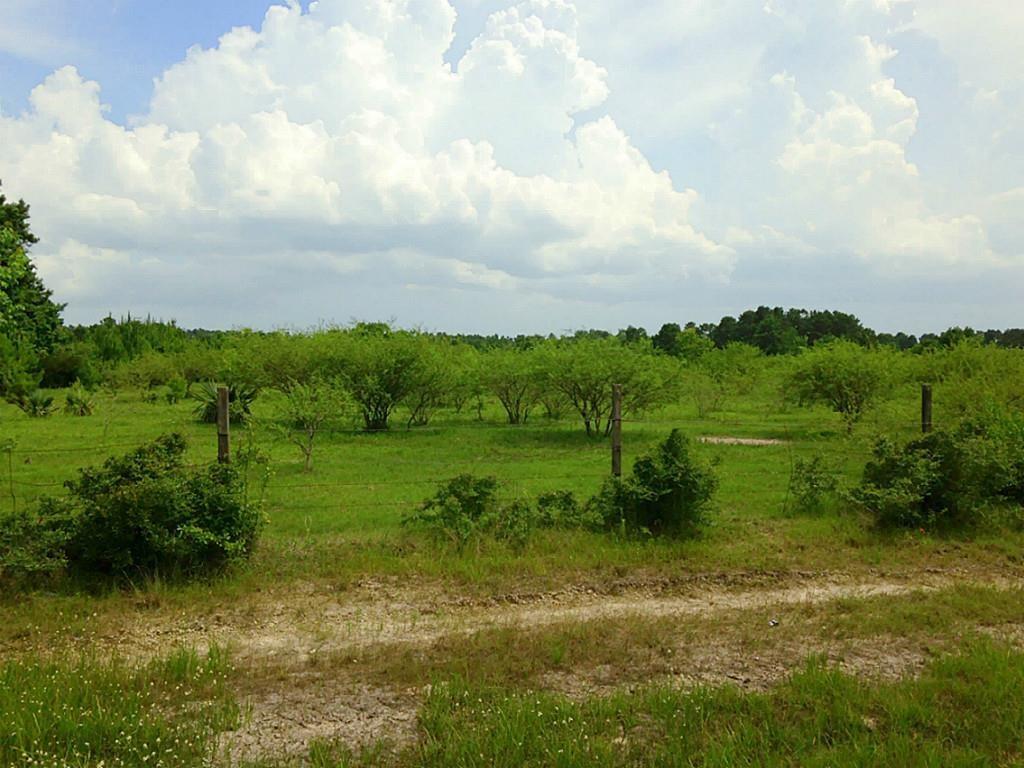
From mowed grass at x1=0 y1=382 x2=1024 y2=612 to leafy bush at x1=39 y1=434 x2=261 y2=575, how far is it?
16.3 inches

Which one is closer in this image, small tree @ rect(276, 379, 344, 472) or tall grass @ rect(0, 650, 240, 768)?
tall grass @ rect(0, 650, 240, 768)

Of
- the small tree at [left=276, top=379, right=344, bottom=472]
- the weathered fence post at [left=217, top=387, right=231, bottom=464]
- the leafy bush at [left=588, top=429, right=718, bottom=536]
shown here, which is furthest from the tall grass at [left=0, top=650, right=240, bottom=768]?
the small tree at [left=276, top=379, right=344, bottom=472]

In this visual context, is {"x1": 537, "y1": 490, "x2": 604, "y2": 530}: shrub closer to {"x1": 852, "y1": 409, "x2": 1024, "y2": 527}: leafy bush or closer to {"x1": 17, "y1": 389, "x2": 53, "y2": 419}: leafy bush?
{"x1": 852, "y1": 409, "x2": 1024, "y2": 527}: leafy bush

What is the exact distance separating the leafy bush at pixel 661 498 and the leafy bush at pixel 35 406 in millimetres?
25772

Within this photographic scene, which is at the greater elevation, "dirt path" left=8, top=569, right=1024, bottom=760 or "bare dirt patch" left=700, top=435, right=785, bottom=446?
"bare dirt patch" left=700, top=435, right=785, bottom=446

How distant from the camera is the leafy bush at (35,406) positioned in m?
26.0

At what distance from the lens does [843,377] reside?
19.2 metres

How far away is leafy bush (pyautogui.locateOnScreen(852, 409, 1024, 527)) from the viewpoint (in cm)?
807

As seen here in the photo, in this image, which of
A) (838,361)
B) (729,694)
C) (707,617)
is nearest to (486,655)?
(729,694)

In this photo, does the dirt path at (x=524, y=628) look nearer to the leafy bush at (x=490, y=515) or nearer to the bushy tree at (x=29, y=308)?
the leafy bush at (x=490, y=515)

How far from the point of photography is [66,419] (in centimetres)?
2538

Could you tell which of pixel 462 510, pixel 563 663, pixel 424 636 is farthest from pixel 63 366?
pixel 563 663

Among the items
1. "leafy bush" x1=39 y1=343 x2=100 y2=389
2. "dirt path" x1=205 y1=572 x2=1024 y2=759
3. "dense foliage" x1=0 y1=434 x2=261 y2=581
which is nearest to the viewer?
"dirt path" x1=205 y1=572 x2=1024 y2=759

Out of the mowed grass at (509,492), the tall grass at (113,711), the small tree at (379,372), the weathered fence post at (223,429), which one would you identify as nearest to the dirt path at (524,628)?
the tall grass at (113,711)
